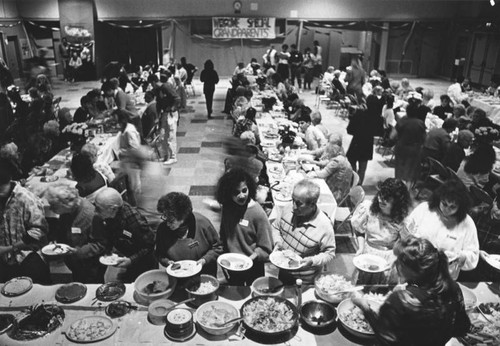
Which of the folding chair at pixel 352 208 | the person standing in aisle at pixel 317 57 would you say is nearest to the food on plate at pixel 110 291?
the folding chair at pixel 352 208

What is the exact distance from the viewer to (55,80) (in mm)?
17844

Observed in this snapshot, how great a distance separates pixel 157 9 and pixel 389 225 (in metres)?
16.7

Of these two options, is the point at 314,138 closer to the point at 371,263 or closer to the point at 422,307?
the point at 371,263

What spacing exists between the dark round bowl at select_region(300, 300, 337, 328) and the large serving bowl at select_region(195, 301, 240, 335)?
17.0 inches

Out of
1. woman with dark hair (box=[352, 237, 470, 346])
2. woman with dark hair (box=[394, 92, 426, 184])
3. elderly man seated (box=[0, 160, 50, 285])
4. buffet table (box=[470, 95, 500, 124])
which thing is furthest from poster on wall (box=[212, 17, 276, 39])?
woman with dark hair (box=[352, 237, 470, 346])

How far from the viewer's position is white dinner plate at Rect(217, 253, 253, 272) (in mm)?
3016

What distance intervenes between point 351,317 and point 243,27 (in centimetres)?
1664

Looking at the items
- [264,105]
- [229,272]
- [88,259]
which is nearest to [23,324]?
[88,259]

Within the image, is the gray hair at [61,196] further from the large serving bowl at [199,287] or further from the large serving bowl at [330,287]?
the large serving bowl at [330,287]

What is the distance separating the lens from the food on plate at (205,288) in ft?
9.27

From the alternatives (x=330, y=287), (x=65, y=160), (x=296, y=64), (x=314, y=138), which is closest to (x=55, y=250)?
(x=330, y=287)

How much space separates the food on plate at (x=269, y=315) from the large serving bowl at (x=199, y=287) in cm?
28

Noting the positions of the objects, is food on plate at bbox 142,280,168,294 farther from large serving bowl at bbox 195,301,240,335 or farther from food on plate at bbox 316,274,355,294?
food on plate at bbox 316,274,355,294

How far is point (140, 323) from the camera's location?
8.76ft
